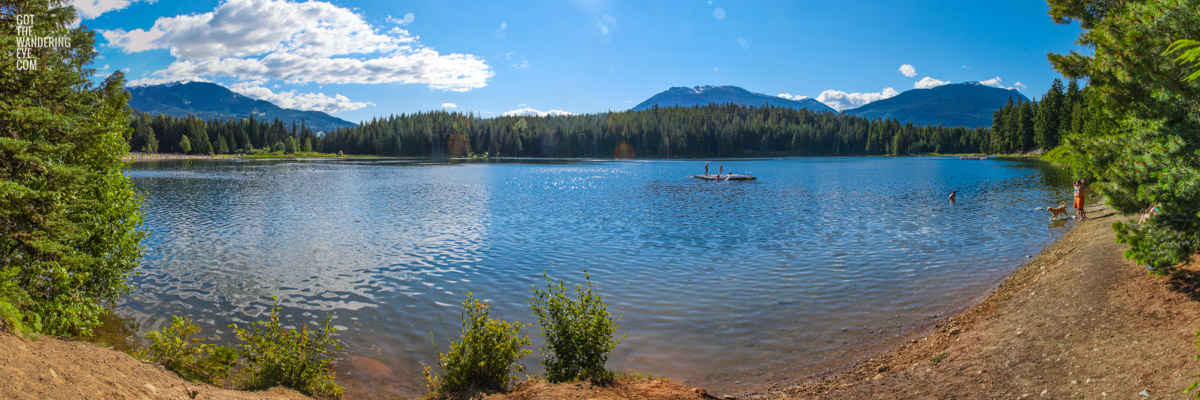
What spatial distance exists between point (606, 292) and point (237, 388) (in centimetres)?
942

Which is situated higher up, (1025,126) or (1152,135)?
(1025,126)

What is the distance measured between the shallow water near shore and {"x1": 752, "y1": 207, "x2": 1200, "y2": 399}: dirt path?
142cm

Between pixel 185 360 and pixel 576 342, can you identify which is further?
pixel 576 342

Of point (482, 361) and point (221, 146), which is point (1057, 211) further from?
point (221, 146)

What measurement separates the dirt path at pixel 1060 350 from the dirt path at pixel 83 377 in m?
7.84

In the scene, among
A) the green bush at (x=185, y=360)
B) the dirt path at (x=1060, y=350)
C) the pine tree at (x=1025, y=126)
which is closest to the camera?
the dirt path at (x=1060, y=350)

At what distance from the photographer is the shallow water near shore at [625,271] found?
11.6 metres

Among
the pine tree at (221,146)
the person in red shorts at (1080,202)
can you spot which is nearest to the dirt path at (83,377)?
the person in red shorts at (1080,202)

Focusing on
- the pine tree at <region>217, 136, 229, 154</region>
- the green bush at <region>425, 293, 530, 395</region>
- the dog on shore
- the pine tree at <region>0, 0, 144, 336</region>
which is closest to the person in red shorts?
the dog on shore

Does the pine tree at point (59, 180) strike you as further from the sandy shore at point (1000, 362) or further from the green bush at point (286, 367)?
the green bush at point (286, 367)

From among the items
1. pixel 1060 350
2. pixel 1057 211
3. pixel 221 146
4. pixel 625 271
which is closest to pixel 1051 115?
pixel 1057 211

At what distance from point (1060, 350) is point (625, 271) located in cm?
1166

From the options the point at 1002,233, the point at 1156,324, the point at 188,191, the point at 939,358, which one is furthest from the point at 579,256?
the point at 188,191

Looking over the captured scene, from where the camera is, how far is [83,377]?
20.0ft
